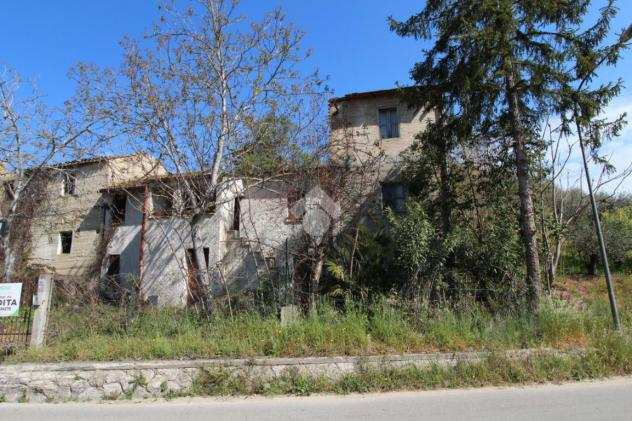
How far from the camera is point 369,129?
1742 cm

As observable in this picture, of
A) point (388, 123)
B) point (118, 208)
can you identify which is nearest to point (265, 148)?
point (388, 123)

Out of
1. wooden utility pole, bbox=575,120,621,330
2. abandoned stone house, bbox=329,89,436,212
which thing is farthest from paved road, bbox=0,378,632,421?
abandoned stone house, bbox=329,89,436,212

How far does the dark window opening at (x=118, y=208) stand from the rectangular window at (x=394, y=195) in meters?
13.0

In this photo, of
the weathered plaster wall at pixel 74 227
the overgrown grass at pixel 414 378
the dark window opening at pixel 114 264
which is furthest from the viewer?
the weathered plaster wall at pixel 74 227

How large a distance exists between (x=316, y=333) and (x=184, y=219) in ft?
30.7

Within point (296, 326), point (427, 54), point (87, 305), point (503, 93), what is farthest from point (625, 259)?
point (87, 305)

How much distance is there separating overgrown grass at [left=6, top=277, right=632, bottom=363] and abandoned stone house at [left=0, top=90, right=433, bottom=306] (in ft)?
8.59

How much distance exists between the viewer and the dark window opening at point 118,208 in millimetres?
20781

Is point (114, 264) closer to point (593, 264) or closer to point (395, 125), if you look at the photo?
point (395, 125)

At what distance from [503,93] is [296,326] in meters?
7.54

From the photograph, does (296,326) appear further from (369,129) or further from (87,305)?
(369,129)

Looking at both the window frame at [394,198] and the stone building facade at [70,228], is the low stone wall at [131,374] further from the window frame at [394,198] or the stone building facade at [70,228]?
the stone building facade at [70,228]

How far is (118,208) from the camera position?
21.3 meters

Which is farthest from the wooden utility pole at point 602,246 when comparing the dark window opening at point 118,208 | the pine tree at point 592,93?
the dark window opening at point 118,208
